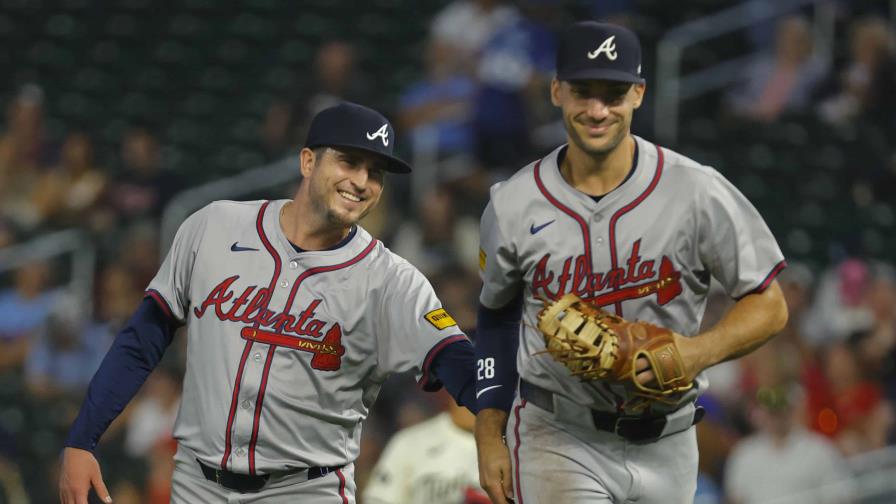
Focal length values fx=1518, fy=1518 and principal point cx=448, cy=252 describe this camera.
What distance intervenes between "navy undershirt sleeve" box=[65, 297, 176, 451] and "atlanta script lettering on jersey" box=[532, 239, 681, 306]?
116 cm

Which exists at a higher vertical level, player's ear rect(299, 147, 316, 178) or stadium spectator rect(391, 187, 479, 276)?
player's ear rect(299, 147, 316, 178)

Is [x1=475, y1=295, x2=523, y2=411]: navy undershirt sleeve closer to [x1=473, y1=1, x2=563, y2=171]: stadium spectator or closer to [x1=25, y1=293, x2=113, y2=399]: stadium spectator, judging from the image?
[x1=473, y1=1, x2=563, y2=171]: stadium spectator

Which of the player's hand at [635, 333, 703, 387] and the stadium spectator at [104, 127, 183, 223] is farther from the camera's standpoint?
the stadium spectator at [104, 127, 183, 223]

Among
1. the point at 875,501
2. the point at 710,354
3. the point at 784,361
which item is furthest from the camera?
the point at 784,361

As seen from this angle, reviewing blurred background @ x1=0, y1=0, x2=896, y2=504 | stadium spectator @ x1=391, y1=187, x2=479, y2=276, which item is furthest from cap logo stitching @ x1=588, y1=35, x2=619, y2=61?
stadium spectator @ x1=391, y1=187, x2=479, y2=276

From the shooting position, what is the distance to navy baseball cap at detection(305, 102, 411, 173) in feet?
14.0

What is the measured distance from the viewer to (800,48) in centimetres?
997

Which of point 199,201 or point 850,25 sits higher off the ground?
point 850,25

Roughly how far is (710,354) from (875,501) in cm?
359

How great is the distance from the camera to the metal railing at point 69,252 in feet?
33.0

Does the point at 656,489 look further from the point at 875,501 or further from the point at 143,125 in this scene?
the point at 143,125

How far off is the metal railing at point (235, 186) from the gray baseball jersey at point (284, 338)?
5.68 m

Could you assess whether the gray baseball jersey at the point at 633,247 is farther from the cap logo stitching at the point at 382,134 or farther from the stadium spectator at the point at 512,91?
the stadium spectator at the point at 512,91

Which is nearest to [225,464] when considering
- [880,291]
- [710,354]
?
[710,354]
